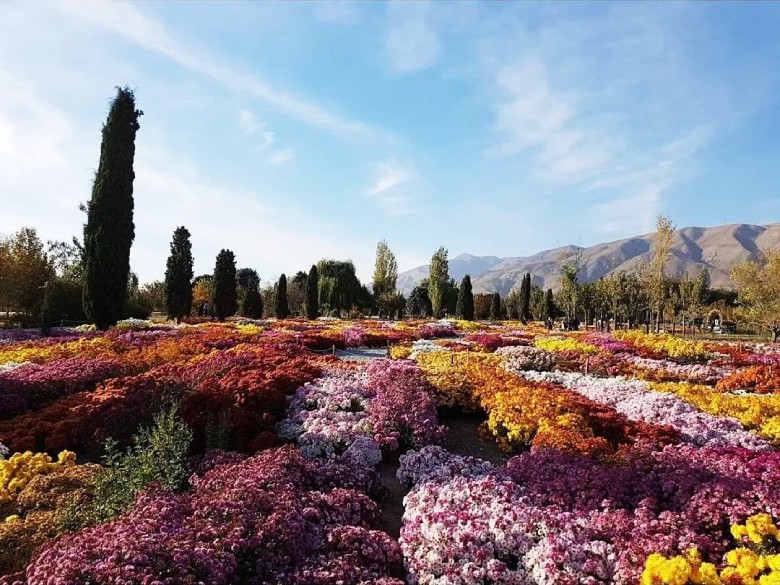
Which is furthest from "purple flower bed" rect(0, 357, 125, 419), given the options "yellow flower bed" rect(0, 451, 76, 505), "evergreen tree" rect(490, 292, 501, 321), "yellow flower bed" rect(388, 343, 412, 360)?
"evergreen tree" rect(490, 292, 501, 321)

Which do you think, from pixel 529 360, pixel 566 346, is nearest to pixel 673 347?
→ pixel 566 346

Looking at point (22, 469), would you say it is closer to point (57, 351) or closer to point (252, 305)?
point (57, 351)

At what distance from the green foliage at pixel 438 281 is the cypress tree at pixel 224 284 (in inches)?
1152

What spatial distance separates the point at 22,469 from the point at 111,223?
70.6ft

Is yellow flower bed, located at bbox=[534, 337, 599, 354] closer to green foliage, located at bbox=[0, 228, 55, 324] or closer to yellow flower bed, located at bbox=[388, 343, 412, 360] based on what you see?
yellow flower bed, located at bbox=[388, 343, 412, 360]

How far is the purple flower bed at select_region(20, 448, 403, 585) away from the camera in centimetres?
370

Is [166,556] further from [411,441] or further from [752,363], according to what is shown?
[752,363]

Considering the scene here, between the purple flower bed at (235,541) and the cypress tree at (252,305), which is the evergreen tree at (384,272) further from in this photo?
the purple flower bed at (235,541)

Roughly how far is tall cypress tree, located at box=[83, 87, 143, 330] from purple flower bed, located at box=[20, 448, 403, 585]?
2231 cm

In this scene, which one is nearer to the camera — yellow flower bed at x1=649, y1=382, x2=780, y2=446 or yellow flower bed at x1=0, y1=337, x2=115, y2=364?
yellow flower bed at x1=649, y1=382, x2=780, y2=446

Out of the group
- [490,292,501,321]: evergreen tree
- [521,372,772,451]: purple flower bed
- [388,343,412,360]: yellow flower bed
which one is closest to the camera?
[521,372,772,451]: purple flower bed

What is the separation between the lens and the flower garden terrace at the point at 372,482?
4141mm

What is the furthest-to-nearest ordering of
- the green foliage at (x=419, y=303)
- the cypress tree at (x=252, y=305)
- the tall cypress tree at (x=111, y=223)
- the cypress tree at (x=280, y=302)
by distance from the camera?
1. the green foliage at (x=419, y=303)
2. the cypress tree at (x=280, y=302)
3. the cypress tree at (x=252, y=305)
4. the tall cypress tree at (x=111, y=223)

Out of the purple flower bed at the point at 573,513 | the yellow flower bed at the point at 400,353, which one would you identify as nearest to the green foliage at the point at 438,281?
the yellow flower bed at the point at 400,353
